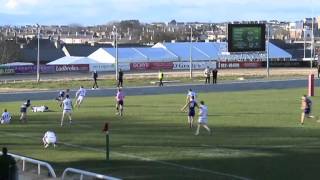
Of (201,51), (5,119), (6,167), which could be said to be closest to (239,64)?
(201,51)

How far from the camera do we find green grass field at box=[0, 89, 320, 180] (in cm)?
1820

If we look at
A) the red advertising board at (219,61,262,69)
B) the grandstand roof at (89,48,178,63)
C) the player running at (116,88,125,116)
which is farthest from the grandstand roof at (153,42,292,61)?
the player running at (116,88,125,116)

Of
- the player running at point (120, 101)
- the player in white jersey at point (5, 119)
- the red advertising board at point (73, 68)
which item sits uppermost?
the red advertising board at point (73, 68)

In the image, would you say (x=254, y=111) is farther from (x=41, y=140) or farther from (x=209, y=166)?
(x=209, y=166)

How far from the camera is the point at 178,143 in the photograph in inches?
926

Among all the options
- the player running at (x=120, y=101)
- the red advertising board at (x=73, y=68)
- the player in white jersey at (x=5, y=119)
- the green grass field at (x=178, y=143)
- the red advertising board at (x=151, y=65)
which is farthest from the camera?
the red advertising board at (x=151, y=65)

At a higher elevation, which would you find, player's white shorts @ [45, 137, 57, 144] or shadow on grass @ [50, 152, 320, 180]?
player's white shorts @ [45, 137, 57, 144]

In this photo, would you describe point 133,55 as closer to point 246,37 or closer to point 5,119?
point 246,37

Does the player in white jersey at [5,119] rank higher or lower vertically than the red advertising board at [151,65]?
lower

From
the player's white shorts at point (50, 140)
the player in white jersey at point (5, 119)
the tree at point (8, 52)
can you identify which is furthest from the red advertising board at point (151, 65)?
the player's white shorts at point (50, 140)

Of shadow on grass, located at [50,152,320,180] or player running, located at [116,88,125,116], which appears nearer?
shadow on grass, located at [50,152,320,180]

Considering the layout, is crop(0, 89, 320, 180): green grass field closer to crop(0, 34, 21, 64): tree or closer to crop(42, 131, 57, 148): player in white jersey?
crop(42, 131, 57, 148): player in white jersey

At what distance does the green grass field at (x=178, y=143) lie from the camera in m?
18.2

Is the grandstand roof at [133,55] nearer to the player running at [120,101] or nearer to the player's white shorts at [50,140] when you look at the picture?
the player running at [120,101]
